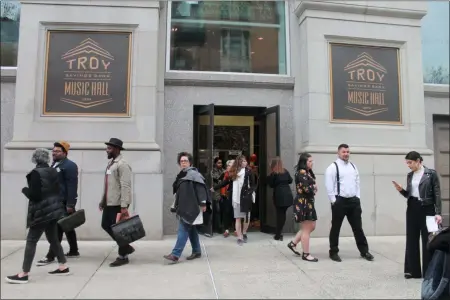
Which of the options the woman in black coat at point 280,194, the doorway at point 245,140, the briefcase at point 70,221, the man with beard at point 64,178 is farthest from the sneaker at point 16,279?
the woman in black coat at point 280,194

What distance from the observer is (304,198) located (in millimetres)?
6180

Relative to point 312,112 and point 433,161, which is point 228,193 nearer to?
point 312,112

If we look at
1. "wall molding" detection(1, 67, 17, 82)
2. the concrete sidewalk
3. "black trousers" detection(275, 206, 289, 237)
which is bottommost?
the concrete sidewalk

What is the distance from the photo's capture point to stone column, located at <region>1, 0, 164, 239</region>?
296 inches

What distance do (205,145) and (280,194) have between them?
1978mm

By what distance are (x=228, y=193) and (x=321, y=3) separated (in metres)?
4.67

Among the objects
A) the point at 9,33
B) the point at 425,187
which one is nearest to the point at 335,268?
the point at 425,187

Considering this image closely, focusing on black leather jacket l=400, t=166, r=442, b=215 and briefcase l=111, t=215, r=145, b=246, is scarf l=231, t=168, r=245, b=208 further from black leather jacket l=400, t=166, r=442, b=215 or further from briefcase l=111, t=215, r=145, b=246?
black leather jacket l=400, t=166, r=442, b=215

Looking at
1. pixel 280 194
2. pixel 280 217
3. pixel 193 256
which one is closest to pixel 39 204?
pixel 193 256

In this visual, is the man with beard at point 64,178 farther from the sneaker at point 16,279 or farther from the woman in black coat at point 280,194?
the woman in black coat at point 280,194

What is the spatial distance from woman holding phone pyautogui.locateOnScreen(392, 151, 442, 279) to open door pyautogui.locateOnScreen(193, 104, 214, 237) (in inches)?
154

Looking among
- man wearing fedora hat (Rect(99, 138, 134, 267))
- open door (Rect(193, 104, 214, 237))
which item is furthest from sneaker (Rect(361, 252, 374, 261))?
man wearing fedora hat (Rect(99, 138, 134, 267))

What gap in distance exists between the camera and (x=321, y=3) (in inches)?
344

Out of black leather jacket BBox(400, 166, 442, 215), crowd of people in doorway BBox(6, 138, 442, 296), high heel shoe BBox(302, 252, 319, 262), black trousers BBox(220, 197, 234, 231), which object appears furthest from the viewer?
black trousers BBox(220, 197, 234, 231)
